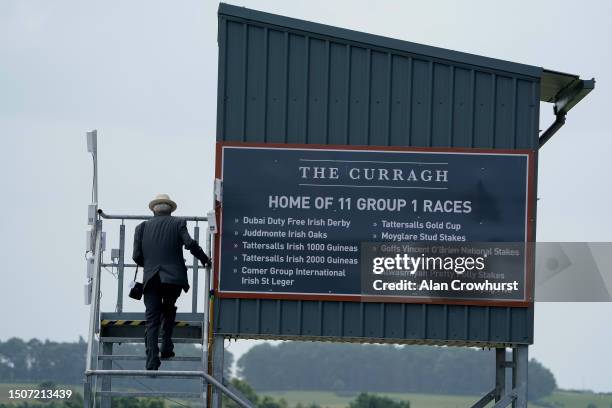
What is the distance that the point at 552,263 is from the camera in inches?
685

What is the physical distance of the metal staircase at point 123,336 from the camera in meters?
16.4

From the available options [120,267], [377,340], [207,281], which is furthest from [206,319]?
[377,340]

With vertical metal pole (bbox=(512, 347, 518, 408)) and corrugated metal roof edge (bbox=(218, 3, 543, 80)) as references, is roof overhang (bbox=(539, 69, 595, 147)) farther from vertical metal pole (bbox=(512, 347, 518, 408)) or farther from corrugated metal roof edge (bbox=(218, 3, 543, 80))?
vertical metal pole (bbox=(512, 347, 518, 408))

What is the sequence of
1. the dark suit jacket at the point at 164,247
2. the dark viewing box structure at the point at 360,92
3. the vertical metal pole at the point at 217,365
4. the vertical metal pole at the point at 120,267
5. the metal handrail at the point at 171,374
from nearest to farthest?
the metal handrail at the point at 171,374, the dark suit jacket at the point at 164,247, the vertical metal pole at the point at 217,365, the dark viewing box structure at the point at 360,92, the vertical metal pole at the point at 120,267

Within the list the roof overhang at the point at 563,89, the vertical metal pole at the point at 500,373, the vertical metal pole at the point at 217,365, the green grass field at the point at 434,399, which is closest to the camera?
the vertical metal pole at the point at 217,365

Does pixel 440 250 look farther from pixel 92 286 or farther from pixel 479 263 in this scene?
pixel 92 286

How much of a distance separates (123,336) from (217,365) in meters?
1.38

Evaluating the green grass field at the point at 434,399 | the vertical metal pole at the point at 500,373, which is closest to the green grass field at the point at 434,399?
the green grass field at the point at 434,399

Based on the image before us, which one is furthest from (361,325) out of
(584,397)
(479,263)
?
(584,397)

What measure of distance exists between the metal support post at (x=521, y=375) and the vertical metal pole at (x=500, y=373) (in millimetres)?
974

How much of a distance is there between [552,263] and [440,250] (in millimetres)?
1614

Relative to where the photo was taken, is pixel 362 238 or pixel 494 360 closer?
pixel 362 238

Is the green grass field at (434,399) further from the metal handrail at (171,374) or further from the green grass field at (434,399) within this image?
the metal handrail at (171,374)

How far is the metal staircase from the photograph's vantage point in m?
16.4
